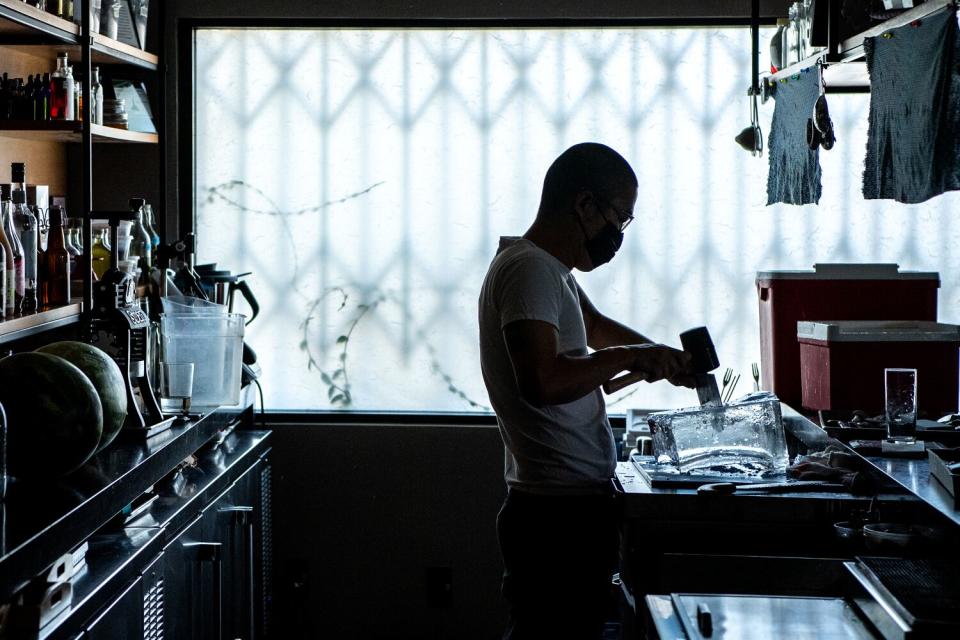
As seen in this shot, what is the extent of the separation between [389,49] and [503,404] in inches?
64.8

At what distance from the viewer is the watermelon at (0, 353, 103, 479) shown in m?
1.68

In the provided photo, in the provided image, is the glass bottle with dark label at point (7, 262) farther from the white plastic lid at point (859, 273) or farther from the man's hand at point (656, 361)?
the white plastic lid at point (859, 273)

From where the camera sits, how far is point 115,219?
2.43 metres

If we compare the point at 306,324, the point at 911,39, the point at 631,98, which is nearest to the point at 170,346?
the point at 306,324

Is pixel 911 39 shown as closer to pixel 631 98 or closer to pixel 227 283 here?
pixel 631 98

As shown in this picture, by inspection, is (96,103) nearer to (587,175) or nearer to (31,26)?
(31,26)

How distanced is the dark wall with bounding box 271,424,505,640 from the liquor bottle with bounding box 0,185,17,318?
121cm

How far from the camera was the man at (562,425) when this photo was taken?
187 centimetres

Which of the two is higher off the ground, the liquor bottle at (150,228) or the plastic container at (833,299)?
the liquor bottle at (150,228)

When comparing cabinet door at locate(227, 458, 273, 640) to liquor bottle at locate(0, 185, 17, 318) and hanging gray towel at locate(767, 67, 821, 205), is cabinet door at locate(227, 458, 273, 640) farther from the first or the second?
hanging gray towel at locate(767, 67, 821, 205)

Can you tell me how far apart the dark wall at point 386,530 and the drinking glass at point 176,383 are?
72cm

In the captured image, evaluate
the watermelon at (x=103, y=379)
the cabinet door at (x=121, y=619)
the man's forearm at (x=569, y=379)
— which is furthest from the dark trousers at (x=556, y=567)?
the watermelon at (x=103, y=379)

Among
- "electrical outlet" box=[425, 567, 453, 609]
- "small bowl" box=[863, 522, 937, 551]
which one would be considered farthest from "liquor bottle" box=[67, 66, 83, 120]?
"small bowl" box=[863, 522, 937, 551]

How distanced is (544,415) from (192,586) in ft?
2.79
